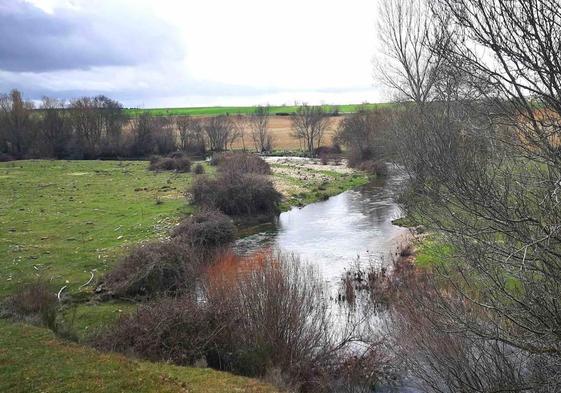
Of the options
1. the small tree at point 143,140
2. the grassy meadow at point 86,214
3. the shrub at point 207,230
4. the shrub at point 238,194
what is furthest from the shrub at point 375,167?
the small tree at point 143,140

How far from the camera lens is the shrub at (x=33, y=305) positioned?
15677mm

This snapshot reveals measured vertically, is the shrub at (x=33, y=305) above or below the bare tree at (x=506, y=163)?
below

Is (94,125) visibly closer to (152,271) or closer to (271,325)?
(152,271)

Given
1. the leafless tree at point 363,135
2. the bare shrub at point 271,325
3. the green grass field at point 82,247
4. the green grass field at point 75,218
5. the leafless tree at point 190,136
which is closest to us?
the green grass field at point 82,247

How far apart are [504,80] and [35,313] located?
15683 mm

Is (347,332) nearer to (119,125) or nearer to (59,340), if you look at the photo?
(59,340)

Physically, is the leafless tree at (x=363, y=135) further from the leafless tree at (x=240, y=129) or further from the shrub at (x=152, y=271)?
the shrub at (x=152, y=271)

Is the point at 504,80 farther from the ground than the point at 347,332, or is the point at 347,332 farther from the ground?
the point at 504,80

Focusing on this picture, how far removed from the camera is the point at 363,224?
32719mm

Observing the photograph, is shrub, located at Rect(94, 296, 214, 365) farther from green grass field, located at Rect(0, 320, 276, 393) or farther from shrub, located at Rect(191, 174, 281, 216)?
shrub, located at Rect(191, 174, 281, 216)

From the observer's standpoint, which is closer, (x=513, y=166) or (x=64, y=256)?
(x=513, y=166)

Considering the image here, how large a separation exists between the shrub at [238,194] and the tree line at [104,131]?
156 ft

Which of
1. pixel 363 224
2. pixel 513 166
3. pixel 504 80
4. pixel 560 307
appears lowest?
pixel 363 224

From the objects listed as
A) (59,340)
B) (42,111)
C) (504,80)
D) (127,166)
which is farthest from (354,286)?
(42,111)
